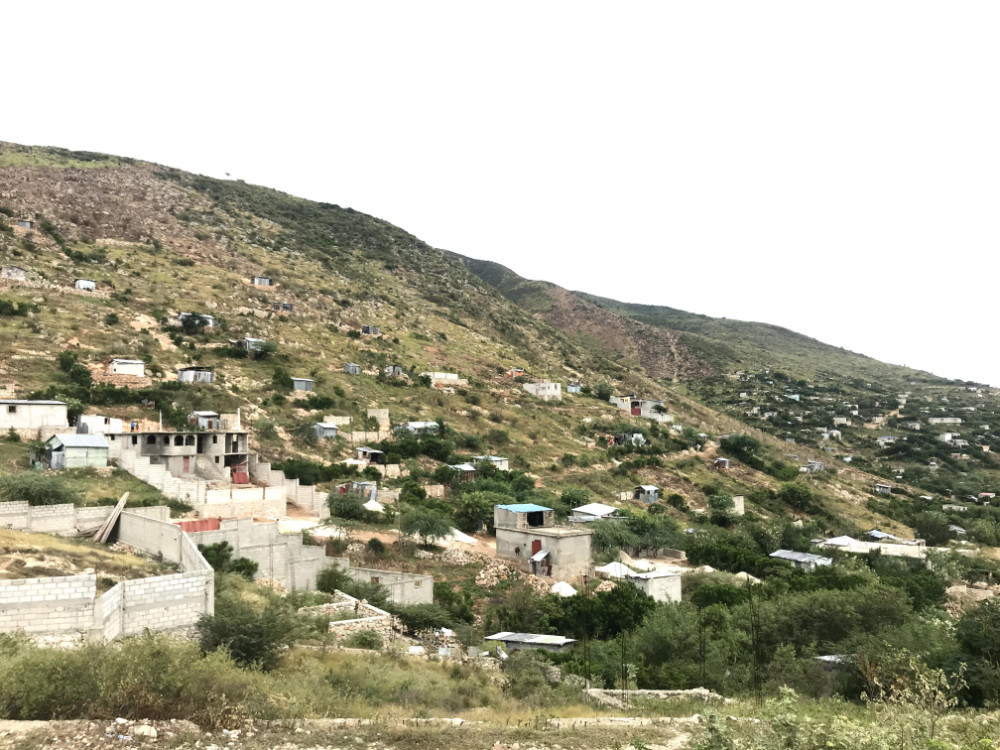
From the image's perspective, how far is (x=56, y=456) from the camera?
82.4 feet

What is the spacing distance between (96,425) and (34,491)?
10.7 metres

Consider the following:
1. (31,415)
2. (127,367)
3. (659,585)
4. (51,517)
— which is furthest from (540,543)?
(127,367)

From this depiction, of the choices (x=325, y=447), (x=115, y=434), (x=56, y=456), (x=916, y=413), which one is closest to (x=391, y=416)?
(x=325, y=447)

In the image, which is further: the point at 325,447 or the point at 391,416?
the point at 391,416

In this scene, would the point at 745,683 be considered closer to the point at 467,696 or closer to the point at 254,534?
the point at 467,696

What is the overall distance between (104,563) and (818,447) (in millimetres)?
78786

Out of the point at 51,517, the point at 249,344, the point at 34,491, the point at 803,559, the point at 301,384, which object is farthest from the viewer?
the point at 249,344

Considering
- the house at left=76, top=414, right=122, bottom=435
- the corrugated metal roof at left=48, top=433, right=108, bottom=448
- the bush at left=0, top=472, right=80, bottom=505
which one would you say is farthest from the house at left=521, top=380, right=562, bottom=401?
the bush at left=0, top=472, right=80, bottom=505

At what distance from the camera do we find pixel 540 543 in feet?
88.7

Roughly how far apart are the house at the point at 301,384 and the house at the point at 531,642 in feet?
101

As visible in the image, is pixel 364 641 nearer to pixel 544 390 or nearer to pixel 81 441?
pixel 81 441

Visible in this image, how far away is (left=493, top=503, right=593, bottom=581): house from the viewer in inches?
1046

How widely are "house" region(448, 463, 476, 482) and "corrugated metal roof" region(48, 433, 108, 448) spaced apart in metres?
17.8

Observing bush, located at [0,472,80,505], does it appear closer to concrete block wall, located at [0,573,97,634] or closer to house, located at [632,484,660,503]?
concrete block wall, located at [0,573,97,634]
